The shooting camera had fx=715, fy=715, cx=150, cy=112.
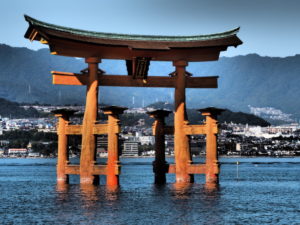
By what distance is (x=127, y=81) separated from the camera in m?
51.5

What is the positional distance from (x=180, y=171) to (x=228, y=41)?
33.1 feet

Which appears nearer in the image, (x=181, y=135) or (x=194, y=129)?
(x=194, y=129)

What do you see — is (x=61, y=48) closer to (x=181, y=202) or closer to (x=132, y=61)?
(x=132, y=61)

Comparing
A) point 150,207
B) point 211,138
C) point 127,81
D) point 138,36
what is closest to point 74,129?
point 127,81

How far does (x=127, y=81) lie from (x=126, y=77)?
0.97 ft

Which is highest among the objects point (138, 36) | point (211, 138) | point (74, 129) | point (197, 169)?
point (138, 36)

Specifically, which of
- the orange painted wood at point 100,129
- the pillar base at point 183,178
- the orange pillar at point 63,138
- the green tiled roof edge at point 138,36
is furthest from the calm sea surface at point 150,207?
the green tiled roof edge at point 138,36

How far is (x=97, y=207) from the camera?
4056 cm

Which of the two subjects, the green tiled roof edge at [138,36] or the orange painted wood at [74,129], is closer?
the green tiled roof edge at [138,36]

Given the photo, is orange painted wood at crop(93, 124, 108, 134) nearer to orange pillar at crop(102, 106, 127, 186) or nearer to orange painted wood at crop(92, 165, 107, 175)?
orange pillar at crop(102, 106, 127, 186)

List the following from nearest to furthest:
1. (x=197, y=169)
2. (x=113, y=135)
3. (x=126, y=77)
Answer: (x=113, y=135)
(x=126, y=77)
(x=197, y=169)

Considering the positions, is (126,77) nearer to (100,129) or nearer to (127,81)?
(127,81)

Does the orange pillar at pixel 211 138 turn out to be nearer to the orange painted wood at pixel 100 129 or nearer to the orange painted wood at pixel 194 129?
the orange painted wood at pixel 194 129

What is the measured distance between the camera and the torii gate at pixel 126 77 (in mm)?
48469
